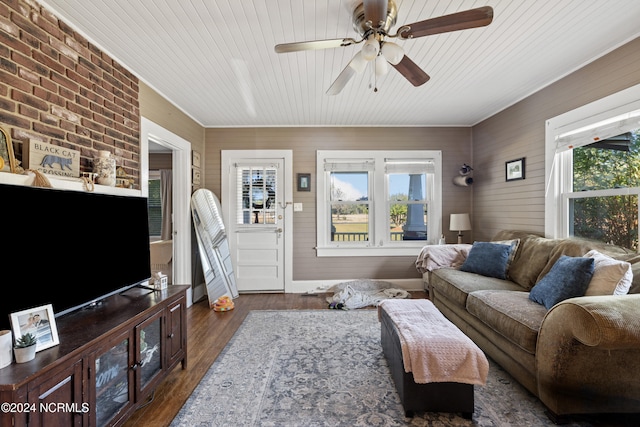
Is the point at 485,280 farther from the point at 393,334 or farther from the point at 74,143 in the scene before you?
the point at 74,143

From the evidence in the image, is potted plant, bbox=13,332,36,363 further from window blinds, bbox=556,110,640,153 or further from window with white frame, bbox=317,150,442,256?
window blinds, bbox=556,110,640,153

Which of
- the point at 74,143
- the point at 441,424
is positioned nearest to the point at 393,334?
the point at 441,424

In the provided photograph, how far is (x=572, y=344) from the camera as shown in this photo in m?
1.67

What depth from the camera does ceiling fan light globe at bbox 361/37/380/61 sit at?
5.91ft

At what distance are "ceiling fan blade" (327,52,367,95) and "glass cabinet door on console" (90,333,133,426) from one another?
2147 mm

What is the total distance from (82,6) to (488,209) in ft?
15.6

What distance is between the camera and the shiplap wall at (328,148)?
4.59 m

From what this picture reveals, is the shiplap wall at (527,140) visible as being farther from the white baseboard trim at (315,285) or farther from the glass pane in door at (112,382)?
the glass pane in door at (112,382)

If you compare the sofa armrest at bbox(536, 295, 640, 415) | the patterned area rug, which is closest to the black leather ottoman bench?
the patterned area rug

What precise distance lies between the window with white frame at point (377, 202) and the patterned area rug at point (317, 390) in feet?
6.07

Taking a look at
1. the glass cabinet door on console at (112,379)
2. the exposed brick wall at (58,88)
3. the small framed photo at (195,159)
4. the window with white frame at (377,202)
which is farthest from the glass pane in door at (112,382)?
the window with white frame at (377,202)

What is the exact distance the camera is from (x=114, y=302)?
6.41 feet

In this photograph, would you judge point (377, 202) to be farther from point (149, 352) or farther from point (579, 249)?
point (149, 352)

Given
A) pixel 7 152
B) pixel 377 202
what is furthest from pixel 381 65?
→ pixel 377 202
